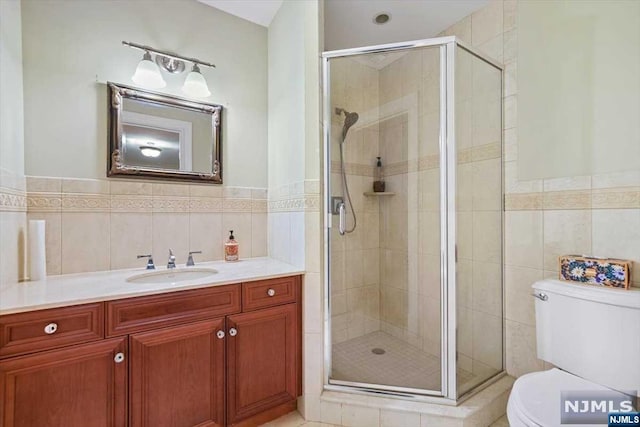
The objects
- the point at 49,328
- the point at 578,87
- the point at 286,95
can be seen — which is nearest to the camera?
the point at 49,328

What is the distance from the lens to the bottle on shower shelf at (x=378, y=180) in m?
2.01

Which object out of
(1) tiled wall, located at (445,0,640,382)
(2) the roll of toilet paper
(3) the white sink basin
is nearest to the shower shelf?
(1) tiled wall, located at (445,0,640,382)

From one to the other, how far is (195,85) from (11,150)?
3.21 feet

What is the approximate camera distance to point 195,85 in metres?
1.85

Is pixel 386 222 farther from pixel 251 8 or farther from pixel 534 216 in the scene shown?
pixel 251 8

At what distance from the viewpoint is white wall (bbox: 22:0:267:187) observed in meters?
1.50

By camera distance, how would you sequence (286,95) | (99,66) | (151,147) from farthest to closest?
(286,95), (151,147), (99,66)

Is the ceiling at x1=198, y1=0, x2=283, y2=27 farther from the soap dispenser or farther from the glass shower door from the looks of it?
the soap dispenser

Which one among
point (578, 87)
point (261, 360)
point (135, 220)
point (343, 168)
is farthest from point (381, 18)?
point (261, 360)

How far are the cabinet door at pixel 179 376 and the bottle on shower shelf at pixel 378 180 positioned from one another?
1287mm

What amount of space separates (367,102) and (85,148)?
5.70ft

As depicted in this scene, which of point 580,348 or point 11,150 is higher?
point 11,150

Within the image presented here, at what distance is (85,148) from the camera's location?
62.9 inches

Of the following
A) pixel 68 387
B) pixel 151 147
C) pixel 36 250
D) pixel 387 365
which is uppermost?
pixel 151 147
